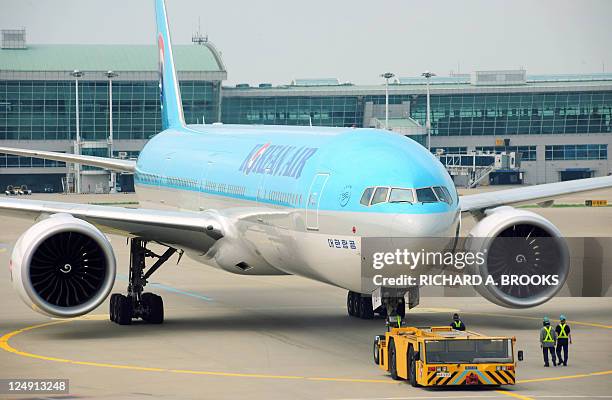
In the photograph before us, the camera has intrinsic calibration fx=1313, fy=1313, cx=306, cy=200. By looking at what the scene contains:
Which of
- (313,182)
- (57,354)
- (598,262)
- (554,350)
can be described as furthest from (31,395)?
(598,262)

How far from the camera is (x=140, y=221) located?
33000mm

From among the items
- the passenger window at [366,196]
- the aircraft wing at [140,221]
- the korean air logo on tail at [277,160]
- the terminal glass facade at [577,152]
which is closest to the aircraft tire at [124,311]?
the aircraft wing at [140,221]

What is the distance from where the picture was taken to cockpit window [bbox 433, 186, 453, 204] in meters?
27.4

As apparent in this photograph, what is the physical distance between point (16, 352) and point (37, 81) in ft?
407

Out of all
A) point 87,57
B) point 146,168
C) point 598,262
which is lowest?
point 598,262

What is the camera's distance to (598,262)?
189 ft

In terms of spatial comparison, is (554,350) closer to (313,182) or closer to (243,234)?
(313,182)

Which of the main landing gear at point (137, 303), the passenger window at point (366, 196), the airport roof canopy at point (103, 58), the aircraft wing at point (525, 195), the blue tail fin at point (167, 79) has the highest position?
the airport roof canopy at point (103, 58)

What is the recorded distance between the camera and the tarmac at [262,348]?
81.7ft

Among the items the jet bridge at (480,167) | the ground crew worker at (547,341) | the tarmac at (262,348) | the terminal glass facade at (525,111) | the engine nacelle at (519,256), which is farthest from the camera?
the terminal glass facade at (525,111)

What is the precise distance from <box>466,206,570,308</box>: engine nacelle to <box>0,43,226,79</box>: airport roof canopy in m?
123

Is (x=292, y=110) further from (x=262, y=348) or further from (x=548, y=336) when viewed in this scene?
(x=548, y=336)

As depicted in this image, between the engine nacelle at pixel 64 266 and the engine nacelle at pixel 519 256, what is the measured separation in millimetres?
8773

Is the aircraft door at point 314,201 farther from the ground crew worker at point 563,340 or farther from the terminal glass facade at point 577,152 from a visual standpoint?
the terminal glass facade at point 577,152
